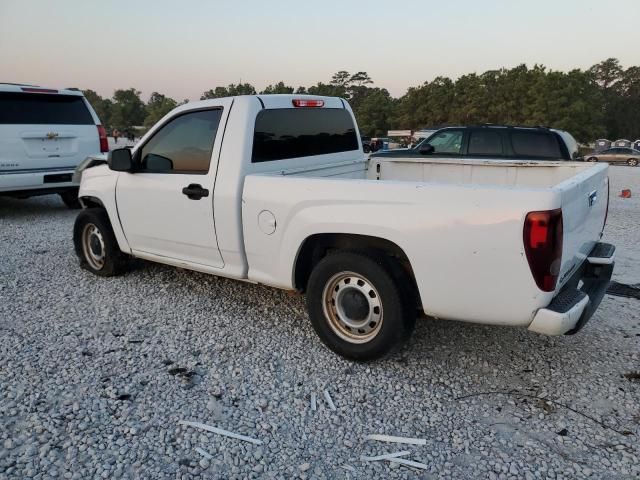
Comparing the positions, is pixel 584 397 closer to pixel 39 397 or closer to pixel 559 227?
pixel 559 227

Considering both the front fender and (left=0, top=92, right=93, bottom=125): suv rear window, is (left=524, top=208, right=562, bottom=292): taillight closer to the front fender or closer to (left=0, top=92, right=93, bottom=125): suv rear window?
the front fender

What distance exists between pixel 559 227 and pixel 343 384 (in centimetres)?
163

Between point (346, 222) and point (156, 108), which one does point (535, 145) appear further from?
point (156, 108)

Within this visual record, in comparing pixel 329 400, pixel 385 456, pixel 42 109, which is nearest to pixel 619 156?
pixel 42 109

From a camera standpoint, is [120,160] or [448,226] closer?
[448,226]

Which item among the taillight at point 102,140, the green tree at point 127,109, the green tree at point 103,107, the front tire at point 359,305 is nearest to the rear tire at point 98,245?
the front tire at point 359,305

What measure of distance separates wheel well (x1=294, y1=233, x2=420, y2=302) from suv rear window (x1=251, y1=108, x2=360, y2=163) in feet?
2.88

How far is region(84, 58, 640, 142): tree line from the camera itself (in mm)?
61781

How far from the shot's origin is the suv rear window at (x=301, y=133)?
162 inches

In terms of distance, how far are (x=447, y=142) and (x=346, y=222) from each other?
769 centimetres

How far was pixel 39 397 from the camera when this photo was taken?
10.2 feet

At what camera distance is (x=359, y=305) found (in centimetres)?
347

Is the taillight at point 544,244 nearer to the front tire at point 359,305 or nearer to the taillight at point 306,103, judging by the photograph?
the front tire at point 359,305

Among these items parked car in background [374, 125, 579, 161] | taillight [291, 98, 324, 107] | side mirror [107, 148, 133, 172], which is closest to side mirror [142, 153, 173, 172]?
side mirror [107, 148, 133, 172]
